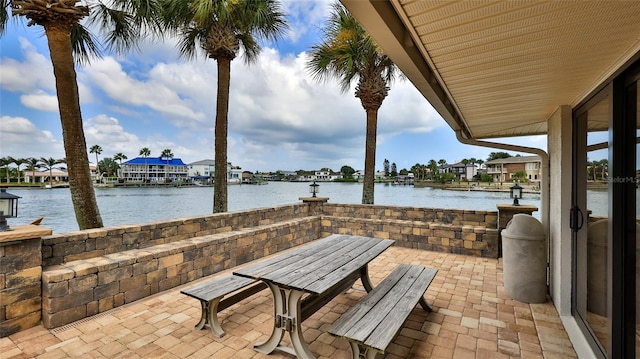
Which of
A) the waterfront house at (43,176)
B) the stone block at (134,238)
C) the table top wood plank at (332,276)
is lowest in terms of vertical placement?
the stone block at (134,238)

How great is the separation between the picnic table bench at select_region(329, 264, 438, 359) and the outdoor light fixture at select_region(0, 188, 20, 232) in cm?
297

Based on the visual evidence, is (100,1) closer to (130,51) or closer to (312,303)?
(130,51)

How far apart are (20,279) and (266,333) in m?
2.17

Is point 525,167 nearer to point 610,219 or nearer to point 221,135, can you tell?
point 610,219

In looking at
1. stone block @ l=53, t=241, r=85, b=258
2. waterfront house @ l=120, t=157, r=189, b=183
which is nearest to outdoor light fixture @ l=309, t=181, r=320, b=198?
stone block @ l=53, t=241, r=85, b=258

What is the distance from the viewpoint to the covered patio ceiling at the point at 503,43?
1114 millimetres

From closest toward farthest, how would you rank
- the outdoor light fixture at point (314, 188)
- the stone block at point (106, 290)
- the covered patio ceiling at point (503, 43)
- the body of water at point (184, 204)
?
1. the covered patio ceiling at point (503, 43)
2. the stone block at point (106, 290)
3. the outdoor light fixture at point (314, 188)
4. the body of water at point (184, 204)

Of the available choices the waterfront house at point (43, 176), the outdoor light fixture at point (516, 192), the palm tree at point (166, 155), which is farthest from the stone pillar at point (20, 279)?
the palm tree at point (166, 155)

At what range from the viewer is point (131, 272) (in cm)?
304

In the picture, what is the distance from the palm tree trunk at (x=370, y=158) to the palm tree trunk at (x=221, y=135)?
12.4 ft

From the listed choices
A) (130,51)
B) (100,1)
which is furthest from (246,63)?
(100,1)

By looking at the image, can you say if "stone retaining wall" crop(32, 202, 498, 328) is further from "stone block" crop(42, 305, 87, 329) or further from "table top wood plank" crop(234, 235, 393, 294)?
"table top wood plank" crop(234, 235, 393, 294)

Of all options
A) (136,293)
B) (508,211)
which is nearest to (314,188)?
(508,211)

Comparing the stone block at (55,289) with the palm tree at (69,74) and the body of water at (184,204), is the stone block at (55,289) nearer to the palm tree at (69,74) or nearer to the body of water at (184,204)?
the body of water at (184,204)
